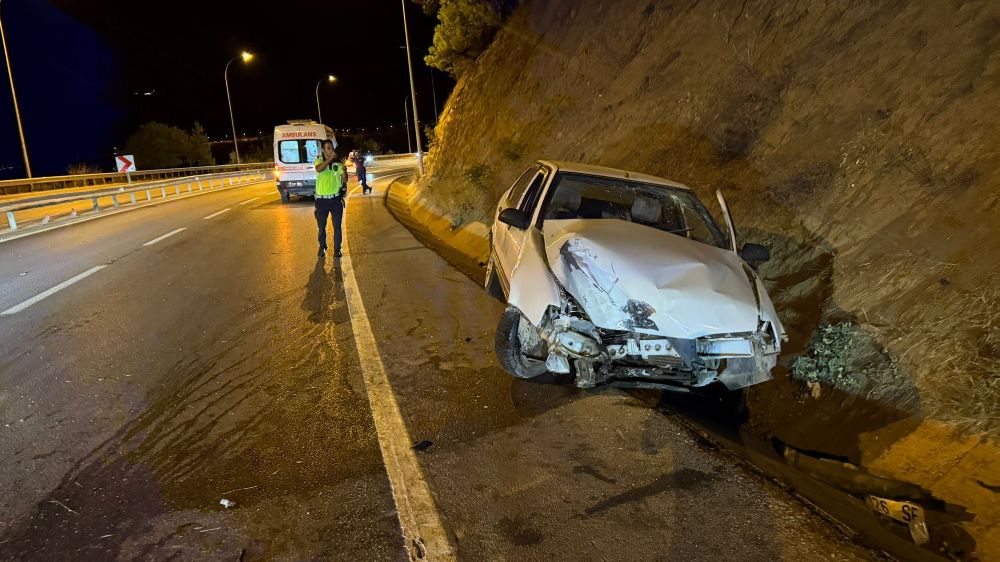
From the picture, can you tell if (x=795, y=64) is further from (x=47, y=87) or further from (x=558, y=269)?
(x=47, y=87)

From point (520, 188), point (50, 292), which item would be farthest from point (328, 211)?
point (520, 188)

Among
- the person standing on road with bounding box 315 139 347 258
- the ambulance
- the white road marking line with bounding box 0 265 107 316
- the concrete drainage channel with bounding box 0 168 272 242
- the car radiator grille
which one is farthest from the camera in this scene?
the ambulance

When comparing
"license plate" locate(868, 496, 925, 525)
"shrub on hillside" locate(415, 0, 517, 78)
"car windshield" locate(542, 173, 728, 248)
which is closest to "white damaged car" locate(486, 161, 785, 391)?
"car windshield" locate(542, 173, 728, 248)

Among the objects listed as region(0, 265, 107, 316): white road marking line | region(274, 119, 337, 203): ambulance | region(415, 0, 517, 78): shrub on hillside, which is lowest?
region(0, 265, 107, 316): white road marking line

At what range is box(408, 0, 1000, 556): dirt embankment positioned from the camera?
4211 millimetres

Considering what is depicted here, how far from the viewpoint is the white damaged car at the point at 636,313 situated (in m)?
4.04

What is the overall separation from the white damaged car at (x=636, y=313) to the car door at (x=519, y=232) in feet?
1.23

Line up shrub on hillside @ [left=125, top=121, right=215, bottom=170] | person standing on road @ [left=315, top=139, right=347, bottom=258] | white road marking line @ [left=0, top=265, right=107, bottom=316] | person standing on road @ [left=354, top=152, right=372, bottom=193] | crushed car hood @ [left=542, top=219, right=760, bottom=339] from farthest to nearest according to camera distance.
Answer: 1. shrub on hillside @ [left=125, top=121, right=215, bottom=170]
2. person standing on road @ [left=354, top=152, right=372, bottom=193]
3. person standing on road @ [left=315, top=139, right=347, bottom=258]
4. white road marking line @ [left=0, top=265, right=107, bottom=316]
5. crushed car hood @ [left=542, top=219, right=760, bottom=339]

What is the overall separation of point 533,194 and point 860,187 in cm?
349

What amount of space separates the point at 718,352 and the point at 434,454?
2005 millimetres

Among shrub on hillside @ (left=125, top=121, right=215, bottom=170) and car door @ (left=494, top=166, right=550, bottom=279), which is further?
shrub on hillside @ (left=125, top=121, right=215, bottom=170)

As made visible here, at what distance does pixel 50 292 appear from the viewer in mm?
7938

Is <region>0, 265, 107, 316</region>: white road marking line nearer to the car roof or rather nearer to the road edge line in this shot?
the road edge line

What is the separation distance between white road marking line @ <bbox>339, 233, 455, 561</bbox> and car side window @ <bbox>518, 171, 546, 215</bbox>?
198 cm
